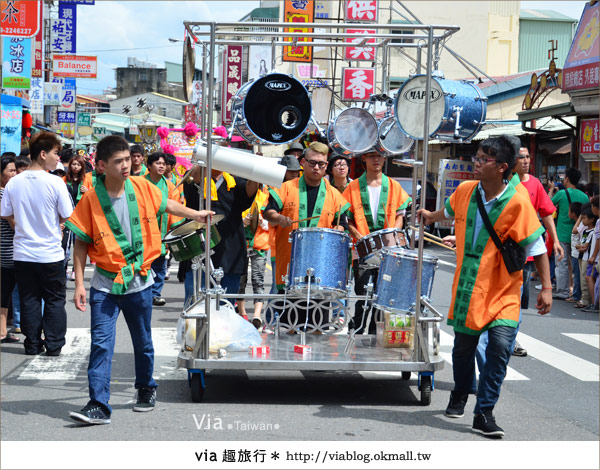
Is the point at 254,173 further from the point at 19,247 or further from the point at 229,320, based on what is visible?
the point at 19,247

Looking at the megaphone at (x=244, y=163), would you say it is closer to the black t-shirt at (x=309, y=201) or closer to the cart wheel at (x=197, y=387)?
the black t-shirt at (x=309, y=201)

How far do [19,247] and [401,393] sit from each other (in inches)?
152

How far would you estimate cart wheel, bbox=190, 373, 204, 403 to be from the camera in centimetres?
684

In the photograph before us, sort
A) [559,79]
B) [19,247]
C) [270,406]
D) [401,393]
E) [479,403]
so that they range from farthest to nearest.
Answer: [559,79] < [19,247] < [401,393] < [270,406] < [479,403]

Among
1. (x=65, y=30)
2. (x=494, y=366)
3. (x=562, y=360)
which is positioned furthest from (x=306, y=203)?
(x=65, y=30)

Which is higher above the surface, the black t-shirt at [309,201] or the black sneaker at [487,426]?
the black t-shirt at [309,201]

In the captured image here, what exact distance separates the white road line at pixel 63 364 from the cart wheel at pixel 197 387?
1348mm

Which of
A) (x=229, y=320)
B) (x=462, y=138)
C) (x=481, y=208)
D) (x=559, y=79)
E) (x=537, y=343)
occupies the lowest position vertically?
(x=537, y=343)

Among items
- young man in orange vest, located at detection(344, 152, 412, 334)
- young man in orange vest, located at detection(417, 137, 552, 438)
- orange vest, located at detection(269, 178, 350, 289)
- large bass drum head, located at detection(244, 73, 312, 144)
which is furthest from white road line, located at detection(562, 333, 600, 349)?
large bass drum head, located at detection(244, 73, 312, 144)

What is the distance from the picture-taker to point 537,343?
1028 cm

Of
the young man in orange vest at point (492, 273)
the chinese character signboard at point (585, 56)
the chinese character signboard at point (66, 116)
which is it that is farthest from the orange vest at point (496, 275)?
the chinese character signboard at point (66, 116)

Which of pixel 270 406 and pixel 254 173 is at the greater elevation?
pixel 254 173

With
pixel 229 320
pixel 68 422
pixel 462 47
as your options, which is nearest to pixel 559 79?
pixel 229 320

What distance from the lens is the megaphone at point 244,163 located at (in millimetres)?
7039
